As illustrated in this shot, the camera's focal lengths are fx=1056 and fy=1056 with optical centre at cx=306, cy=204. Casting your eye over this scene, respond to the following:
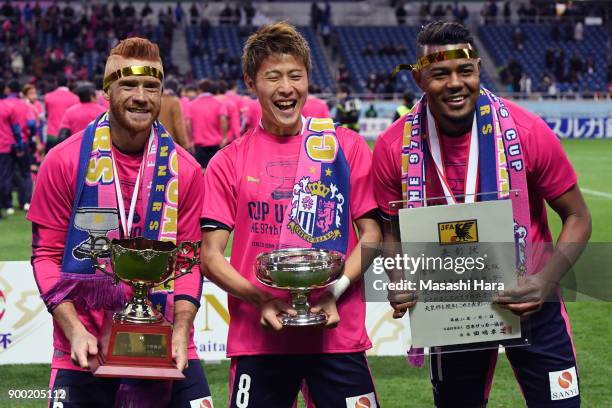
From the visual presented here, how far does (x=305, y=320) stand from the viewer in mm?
3467

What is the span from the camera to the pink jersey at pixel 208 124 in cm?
1691

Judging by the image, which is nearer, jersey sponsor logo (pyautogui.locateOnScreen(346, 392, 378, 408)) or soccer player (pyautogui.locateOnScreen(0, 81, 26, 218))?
jersey sponsor logo (pyautogui.locateOnScreen(346, 392, 378, 408))


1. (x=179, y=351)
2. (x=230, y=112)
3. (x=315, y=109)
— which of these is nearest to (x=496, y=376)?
(x=179, y=351)

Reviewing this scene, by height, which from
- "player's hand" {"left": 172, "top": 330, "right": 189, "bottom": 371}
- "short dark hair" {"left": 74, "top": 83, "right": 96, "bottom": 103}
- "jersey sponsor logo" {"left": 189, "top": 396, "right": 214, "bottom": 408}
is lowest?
"jersey sponsor logo" {"left": 189, "top": 396, "right": 214, "bottom": 408}

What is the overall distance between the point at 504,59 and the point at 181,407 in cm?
3991

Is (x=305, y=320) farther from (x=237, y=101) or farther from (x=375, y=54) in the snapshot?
(x=375, y=54)

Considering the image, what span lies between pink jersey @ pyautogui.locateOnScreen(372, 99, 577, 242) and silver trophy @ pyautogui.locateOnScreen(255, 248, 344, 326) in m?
0.42

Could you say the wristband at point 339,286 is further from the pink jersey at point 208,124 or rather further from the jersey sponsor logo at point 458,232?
the pink jersey at point 208,124

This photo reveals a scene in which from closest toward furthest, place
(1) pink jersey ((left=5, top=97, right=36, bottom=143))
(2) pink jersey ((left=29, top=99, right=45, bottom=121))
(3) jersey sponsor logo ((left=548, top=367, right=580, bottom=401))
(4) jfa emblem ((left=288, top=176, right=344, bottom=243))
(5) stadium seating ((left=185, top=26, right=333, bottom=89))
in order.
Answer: (4) jfa emblem ((left=288, top=176, right=344, bottom=243)) → (3) jersey sponsor logo ((left=548, top=367, right=580, bottom=401)) → (1) pink jersey ((left=5, top=97, right=36, bottom=143)) → (2) pink jersey ((left=29, top=99, right=45, bottom=121)) → (5) stadium seating ((left=185, top=26, right=333, bottom=89))

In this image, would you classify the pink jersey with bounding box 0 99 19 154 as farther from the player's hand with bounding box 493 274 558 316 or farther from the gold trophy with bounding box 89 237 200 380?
the player's hand with bounding box 493 274 558 316

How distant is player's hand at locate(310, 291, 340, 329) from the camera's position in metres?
3.52

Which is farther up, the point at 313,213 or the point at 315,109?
A: the point at 315,109

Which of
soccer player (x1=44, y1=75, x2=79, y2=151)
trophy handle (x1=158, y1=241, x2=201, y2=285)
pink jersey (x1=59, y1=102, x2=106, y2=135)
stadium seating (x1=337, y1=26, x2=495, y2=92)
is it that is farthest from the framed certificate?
stadium seating (x1=337, y1=26, x2=495, y2=92)

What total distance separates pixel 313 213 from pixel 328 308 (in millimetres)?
361
